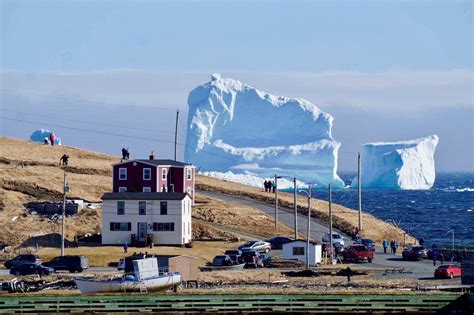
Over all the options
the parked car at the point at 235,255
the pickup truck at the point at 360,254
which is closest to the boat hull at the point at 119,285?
the parked car at the point at 235,255

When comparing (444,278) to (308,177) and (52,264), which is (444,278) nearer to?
(52,264)

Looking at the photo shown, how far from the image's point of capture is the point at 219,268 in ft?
220

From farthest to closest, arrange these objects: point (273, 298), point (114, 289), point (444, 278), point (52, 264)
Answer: point (52, 264), point (444, 278), point (114, 289), point (273, 298)

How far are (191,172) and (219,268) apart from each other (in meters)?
28.7

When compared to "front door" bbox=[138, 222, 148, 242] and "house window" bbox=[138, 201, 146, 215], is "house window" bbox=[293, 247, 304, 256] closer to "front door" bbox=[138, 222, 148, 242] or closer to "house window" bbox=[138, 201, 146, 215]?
"front door" bbox=[138, 222, 148, 242]

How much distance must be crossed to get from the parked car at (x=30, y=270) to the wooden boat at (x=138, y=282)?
11.8 metres

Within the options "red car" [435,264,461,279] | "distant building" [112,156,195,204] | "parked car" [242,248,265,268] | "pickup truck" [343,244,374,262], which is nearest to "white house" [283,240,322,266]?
"parked car" [242,248,265,268]

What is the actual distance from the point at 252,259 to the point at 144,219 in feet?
39.0

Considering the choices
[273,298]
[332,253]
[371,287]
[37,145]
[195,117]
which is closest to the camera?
[273,298]

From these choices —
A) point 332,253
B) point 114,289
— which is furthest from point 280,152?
point 114,289

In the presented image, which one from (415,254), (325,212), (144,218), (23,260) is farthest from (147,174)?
(415,254)

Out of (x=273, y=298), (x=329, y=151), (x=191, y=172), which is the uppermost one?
(x=329, y=151)

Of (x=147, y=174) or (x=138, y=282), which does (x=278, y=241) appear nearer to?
(x=147, y=174)

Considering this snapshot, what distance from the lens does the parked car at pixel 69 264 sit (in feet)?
214
